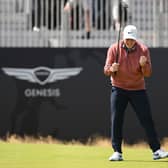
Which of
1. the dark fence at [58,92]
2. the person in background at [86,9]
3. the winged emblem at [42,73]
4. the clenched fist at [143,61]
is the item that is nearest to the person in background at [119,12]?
the person in background at [86,9]

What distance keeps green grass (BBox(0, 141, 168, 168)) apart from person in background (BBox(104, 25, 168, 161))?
341 millimetres

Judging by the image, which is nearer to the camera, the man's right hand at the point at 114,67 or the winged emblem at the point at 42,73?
the man's right hand at the point at 114,67

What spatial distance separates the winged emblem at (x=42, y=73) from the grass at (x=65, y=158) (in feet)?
9.99

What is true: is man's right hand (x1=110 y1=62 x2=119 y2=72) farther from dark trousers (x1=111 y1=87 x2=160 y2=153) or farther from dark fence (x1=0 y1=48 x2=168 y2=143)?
→ dark fence (x1=0 y1=48 x2=168 y2=143)

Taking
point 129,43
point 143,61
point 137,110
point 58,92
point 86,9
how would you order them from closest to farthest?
point 143,61, point 129,43, point 137,110, point 58,92, point 86,9

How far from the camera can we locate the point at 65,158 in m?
10.0

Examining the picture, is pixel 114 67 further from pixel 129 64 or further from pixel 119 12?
pixel 119 12

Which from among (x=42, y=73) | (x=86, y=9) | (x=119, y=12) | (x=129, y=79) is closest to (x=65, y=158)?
(x=129, y=79)

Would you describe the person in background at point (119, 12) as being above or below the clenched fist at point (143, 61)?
above

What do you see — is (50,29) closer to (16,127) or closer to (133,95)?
(16,127)

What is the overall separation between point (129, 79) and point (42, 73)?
530 cm

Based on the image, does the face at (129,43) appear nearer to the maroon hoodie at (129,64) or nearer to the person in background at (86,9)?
the maroon hoodie at (129,64)

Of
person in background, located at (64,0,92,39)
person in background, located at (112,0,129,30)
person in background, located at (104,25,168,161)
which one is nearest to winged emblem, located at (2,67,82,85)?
person in background, located at (64,0,92,39)

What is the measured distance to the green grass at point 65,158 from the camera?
29.8 ft
